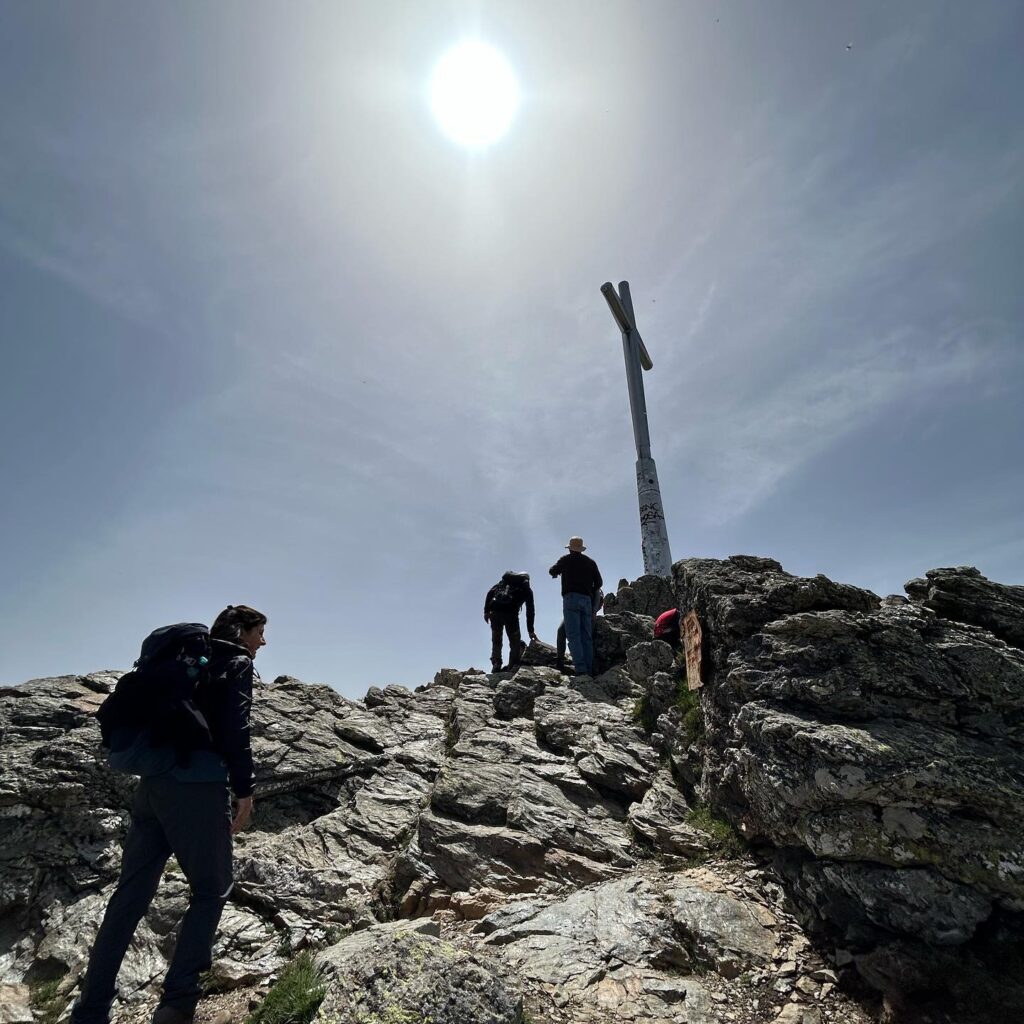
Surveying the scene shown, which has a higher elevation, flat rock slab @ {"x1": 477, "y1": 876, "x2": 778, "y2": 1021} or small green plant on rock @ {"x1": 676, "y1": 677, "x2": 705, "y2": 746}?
small green plant on rock @ {"x1": 676, "y1": 677, "x2": 705, "y2": 746}

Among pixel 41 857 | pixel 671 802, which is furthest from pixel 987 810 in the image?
pixel 41 857

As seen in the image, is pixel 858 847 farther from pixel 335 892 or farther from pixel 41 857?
pixel 41 857

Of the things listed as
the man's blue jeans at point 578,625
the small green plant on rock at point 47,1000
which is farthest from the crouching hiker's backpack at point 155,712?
the man's blue jeans at point 578,625

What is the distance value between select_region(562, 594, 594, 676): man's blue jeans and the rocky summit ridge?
3.39m

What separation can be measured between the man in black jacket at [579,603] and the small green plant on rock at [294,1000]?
10.2m

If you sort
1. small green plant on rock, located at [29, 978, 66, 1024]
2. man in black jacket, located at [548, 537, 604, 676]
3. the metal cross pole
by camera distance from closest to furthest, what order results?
1. small green plant on rock, located at [29, 978, 66, 1024]
2. man in black jacket, located at [548, 537, 604, 676]
3. the metal cross pole

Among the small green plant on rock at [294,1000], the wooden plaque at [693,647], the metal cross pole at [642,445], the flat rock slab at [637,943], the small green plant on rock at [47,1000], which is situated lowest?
the small green plant on rock at [47,1000]

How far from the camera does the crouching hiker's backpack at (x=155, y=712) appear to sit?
4.80m

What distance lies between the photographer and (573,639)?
14.8m

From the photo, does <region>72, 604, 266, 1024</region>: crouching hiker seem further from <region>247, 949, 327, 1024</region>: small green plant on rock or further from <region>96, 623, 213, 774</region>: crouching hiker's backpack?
<region>247, 949, 327, 1024</region>: small green plant on rock

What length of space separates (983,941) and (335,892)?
7.31 m

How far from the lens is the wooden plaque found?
9.07m

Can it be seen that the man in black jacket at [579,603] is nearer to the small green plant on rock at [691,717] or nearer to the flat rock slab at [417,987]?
the small green plant on rock at [691,717]

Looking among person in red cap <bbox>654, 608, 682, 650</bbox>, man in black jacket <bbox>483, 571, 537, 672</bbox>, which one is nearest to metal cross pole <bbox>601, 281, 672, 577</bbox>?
person in red cap <bbox>654, 608, 682, 650</bbox>
